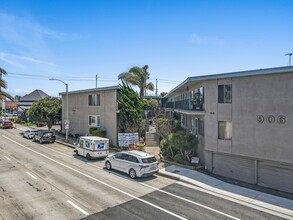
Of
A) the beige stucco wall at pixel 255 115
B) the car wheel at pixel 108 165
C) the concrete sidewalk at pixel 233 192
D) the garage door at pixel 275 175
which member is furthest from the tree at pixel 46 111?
the garage door at pixel 275 175

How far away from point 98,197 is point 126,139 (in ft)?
35.0

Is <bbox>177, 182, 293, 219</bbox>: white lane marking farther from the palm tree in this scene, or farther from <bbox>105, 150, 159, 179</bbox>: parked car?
the palm tree

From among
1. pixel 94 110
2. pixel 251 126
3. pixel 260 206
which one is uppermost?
pixel 94 110

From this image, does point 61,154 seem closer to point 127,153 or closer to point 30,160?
point 30,160

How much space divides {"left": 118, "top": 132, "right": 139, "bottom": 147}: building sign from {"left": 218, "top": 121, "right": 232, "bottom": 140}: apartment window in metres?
9.54

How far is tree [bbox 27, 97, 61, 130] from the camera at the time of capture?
35031 millimetres

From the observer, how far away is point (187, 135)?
18.3m

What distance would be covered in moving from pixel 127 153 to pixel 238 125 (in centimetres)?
788

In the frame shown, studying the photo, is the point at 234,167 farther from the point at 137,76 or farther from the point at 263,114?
the point at 137,76

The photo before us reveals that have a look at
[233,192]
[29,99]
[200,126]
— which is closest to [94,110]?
[200,126]

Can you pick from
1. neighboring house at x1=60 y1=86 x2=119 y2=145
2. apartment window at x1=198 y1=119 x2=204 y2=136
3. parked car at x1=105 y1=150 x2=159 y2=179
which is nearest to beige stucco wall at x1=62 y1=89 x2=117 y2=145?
neighboring house at x1=60 y1=86 x2=119 y2=145

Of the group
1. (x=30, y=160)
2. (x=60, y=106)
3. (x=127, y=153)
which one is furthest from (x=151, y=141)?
(x=60, y=106)

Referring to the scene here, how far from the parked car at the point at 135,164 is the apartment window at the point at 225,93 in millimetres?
6349

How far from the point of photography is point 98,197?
38.1 ft
